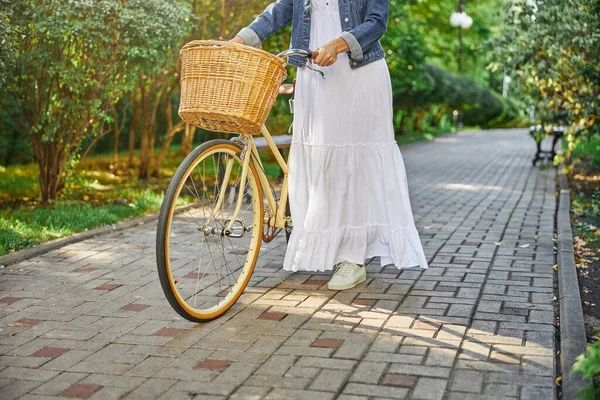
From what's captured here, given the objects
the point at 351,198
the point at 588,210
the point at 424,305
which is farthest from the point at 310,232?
the point at 588,210

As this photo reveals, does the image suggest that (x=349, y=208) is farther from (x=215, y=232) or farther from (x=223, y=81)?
(x=223, y=81)

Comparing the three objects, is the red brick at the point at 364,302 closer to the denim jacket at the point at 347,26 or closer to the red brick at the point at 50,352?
the denim jacket at the point at 347,26

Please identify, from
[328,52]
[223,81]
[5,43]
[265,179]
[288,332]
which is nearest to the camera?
[223,81]

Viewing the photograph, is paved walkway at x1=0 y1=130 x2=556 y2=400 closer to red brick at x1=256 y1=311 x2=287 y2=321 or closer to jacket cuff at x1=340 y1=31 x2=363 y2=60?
red brick at x1=256 y1=311 x2=287 y2=321

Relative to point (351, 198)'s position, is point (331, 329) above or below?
below

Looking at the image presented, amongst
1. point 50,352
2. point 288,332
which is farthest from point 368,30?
point 50,352

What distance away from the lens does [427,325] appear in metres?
3.97

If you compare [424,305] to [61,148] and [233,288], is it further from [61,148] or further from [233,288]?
[61,148]

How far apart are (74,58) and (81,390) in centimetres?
521

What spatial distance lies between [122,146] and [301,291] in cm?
1183

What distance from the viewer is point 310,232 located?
461 cm

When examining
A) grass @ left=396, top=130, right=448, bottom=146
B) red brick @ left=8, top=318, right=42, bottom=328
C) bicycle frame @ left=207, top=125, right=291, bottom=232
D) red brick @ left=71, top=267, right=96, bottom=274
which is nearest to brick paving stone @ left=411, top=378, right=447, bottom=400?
bicycle frame @ left=207, top=125, right=291, bottom=232

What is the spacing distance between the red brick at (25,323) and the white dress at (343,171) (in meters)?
1.43

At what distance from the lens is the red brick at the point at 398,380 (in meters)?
3.16
